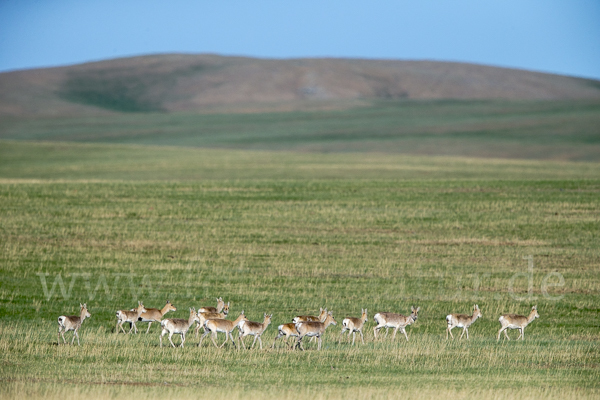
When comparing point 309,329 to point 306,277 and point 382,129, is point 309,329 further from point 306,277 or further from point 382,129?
point 382,129

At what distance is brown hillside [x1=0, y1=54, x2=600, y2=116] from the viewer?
471 ft

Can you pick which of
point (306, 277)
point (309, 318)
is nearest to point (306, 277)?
point (306, 277)

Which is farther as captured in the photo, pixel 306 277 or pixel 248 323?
pixel 306 277

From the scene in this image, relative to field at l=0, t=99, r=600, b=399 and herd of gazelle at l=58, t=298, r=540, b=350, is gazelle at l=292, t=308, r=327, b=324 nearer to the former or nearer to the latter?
herd of gazelle at l=58, t=298, r=540, b=350

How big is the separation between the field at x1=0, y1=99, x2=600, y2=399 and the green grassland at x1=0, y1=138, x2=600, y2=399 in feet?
0.27

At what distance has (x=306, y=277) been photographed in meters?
25.7

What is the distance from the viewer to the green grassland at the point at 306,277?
1307cm

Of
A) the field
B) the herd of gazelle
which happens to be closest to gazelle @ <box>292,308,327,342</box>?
the herd of gazelle

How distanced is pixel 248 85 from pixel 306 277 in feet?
426

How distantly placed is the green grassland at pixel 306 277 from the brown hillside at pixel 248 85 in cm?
8831

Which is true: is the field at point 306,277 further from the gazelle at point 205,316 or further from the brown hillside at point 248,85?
the brown hillside at point 248,85

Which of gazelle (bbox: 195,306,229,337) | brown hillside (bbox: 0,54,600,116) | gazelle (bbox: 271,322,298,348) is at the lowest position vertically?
gazelle (bbox: 271,322,298,348)

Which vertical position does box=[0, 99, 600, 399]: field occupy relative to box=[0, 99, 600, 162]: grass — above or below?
below

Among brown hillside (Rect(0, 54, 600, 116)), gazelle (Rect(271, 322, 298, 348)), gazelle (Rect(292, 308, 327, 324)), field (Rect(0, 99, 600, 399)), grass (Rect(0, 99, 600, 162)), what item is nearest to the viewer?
field (Rect(0, 99, 600, 399))
